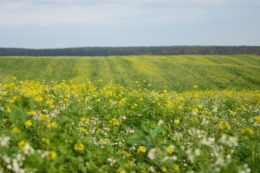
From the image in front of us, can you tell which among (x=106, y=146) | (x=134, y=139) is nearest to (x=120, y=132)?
(x=106, y=146)

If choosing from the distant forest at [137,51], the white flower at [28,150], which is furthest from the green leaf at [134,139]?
the distant forest at [137,51]

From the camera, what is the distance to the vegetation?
34.2 m

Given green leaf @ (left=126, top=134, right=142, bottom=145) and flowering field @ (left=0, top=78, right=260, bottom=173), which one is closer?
flowering field @ (left=0, top=78, right=260, bottom=173)

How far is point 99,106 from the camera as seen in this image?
790cm

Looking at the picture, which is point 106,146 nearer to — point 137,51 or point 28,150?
point 28,150

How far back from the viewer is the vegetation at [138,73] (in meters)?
34.2

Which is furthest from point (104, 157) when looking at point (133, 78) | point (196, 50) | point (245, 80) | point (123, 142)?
→ point (196, 50)

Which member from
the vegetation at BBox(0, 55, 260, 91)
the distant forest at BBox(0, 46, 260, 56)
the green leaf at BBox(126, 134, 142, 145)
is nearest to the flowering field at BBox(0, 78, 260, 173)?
the green leaf at BBox(126, 134, 142, 145)

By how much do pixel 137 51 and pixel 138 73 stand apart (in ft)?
256

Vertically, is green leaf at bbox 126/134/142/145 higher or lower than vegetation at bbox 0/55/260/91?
higher

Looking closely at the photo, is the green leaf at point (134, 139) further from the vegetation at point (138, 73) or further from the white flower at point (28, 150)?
the vegetation at point (138, 73)

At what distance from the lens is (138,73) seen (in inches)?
1528

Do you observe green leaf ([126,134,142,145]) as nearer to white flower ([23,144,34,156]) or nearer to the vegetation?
white flower ([23,144,34,156])

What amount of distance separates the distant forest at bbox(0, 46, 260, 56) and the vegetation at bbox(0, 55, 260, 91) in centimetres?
6684
